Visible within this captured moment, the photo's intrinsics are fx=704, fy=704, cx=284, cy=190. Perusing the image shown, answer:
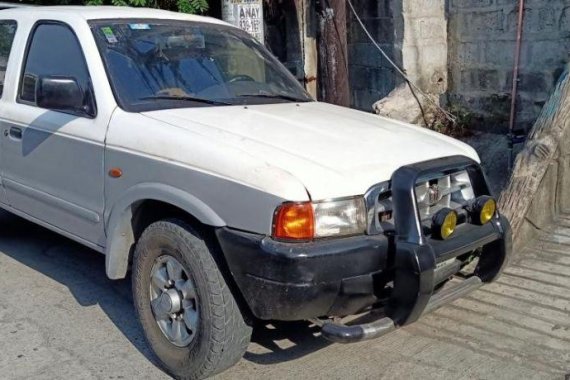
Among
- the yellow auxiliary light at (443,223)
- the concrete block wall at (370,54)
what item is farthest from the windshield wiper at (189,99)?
the concrete block wall at (370,54)

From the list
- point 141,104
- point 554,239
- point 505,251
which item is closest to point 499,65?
point 554,239

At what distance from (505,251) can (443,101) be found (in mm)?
4600

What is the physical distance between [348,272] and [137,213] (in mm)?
1388

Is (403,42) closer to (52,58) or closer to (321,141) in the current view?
(52,58)

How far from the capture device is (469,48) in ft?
25.8

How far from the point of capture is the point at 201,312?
11.6 ft

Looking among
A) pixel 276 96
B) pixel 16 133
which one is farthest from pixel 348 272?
pixel 16 133

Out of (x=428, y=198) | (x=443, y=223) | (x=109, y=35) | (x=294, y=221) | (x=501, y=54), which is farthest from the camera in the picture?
(x=501, y=54)

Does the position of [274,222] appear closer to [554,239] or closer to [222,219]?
[222,219]

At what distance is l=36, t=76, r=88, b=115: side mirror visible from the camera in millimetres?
4195

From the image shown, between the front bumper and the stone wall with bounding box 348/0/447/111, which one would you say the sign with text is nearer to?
the stone wall with bounding box 348/0/447/111

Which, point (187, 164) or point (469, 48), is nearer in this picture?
point (187, 164)

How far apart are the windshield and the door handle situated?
0.96 m

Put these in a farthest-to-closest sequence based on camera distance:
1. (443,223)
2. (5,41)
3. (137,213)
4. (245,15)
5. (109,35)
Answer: (245,15) < (5,41) < (109,35) < (137,213) < (443,223)
